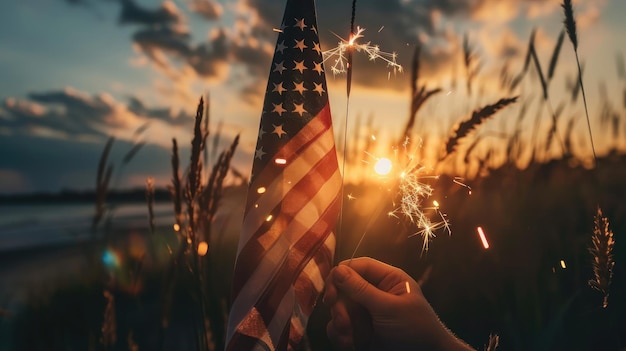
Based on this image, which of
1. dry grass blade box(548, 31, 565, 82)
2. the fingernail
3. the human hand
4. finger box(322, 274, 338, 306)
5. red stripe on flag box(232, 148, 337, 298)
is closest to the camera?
the human hand

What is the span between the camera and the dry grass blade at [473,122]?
1.81 meters

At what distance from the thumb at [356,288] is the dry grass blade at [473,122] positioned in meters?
0.63

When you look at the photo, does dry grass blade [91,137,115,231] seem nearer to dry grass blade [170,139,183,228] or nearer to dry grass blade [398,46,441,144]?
dry grass blade [170,139,183,228]

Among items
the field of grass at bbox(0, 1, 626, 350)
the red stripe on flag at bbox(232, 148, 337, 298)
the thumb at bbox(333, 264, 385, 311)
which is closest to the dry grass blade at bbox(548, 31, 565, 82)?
the field of grass at bbox(0, 1, 626, 350)

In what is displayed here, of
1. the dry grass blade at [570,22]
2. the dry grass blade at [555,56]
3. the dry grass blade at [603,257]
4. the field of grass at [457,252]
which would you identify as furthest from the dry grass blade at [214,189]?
the dry grass blade at [555,56]

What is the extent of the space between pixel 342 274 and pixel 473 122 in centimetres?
77

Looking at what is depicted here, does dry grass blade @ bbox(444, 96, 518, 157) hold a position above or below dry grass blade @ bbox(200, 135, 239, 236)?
above

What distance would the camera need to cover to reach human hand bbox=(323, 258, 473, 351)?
150cm

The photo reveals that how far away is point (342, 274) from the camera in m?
1.63

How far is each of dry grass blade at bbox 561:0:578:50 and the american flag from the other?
1115 millimetres

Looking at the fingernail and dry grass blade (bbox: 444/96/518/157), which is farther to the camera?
dry grass blade (bbox: 444/96/518/157)

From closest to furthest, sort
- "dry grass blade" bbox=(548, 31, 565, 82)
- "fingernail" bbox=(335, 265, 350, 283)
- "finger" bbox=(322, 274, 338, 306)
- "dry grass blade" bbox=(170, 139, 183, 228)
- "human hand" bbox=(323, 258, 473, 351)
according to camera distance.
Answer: "human hand" bbox=(323, 258, 473, 351) → "fingernail" bbox=(335, 265, 350, 283) → "finger" bbox=(322, 274, 338, 306) → "dry grass blade" bbox=(170, 139, 183, 228) → "dry grass blade" bbox=(548, 31, 565, 82)

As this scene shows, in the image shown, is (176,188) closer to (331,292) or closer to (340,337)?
(331,292)

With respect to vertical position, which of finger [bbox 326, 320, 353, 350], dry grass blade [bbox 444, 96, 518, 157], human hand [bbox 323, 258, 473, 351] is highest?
dry grass blade [bbox 444, 96, 518, 157]
